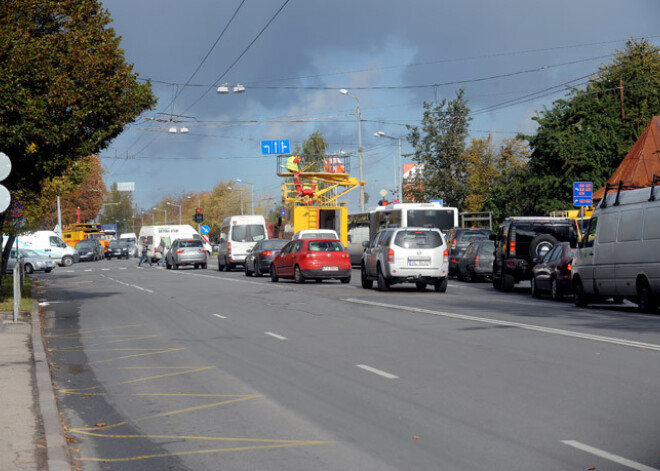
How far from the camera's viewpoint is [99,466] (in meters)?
6.72

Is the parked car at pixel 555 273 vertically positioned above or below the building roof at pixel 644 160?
below

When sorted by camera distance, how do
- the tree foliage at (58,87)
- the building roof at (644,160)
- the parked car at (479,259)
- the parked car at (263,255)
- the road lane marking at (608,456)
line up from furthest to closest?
1. the parked car at (263,255)
2. the building roof at (644,160)
3. the parked car at (479,259)
4. the tree foliage at (58,87)
5. the road lane marking at (608,456)

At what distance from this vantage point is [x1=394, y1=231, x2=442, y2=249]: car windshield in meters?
26.2

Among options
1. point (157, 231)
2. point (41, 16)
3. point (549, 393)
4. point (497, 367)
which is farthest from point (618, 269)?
point (157, 231)

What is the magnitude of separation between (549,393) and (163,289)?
22568mm

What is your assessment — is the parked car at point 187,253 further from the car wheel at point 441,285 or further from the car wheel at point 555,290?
the car wheel at point 555,290

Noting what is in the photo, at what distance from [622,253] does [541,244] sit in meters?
7.05

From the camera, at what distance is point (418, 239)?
26297 mm

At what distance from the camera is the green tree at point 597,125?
47469mm

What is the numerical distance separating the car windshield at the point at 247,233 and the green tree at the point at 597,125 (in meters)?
14.1

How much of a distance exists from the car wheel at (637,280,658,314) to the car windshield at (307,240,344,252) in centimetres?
1429

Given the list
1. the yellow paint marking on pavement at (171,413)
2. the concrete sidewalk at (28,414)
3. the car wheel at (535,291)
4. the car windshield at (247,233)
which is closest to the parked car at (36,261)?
the car windshield at (247,233)

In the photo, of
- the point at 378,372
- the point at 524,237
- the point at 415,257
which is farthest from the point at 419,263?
the point at 378,372

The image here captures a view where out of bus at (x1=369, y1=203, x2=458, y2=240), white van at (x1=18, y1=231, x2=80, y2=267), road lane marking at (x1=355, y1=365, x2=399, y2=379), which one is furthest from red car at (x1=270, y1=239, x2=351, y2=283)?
white van at (x1=18, y1=231, x2=80, y2=267)
